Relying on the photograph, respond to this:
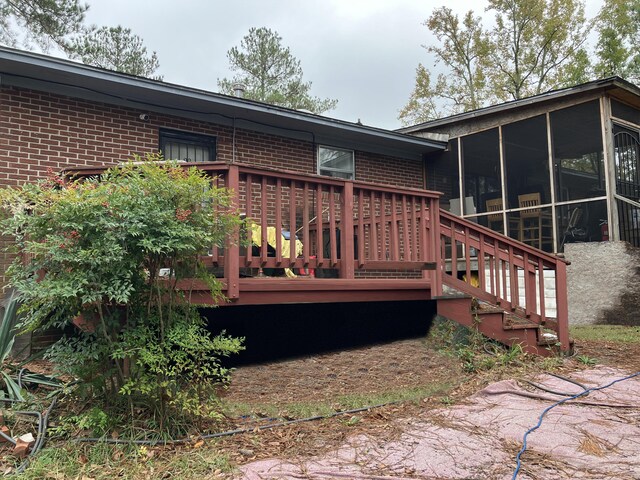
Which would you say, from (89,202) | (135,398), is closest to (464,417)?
(135,398)

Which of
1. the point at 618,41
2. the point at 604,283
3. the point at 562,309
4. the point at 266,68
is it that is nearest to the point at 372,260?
the point at 562,309

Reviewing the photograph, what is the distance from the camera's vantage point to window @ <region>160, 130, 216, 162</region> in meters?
7.57

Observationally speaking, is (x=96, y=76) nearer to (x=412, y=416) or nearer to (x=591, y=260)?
(x=412, y=416)

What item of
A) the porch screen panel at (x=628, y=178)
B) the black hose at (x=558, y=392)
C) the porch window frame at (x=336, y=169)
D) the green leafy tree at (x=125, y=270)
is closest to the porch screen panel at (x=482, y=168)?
the porch screen panel at (x=628, y=178)

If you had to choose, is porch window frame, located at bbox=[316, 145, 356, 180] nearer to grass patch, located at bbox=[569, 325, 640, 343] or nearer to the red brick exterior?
the red brick exterior

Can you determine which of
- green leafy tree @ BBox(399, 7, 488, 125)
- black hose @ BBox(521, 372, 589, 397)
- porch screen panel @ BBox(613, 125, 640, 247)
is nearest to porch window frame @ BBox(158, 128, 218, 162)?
black hose @ BBox(521, 372, 589, 397)

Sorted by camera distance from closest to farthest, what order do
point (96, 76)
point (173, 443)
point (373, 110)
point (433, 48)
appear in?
1. point (173, 443)
2. point (96, 76)
3. point (433, 48)
4. point (373, 110)

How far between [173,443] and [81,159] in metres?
4.59

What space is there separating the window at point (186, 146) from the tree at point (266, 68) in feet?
64.0

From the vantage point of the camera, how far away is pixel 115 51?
889 inches

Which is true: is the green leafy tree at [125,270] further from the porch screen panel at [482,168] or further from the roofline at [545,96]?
the porch screen panel at [482,168]

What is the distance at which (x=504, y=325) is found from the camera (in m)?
5.84

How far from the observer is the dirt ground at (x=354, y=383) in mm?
3566

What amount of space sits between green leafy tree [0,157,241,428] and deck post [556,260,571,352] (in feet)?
13.7
